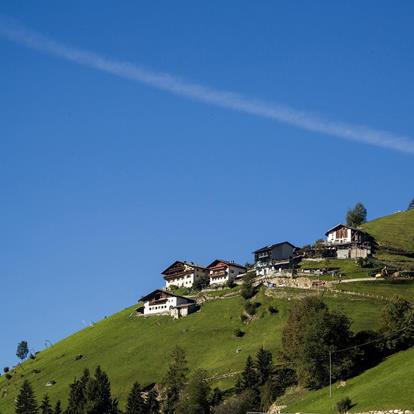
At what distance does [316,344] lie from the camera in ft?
424

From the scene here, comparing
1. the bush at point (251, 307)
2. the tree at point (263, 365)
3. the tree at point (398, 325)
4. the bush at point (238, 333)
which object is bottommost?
the tree at point (263, 365)

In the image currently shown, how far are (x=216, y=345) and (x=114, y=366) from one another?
21.2 metres

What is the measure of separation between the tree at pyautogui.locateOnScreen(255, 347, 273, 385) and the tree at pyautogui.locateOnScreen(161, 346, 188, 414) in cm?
1314

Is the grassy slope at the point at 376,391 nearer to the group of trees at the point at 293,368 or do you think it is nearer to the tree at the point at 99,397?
the group of trees at the point at 293,368

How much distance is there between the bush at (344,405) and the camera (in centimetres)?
10774

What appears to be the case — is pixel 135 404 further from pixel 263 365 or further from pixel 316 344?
pixel 316 344

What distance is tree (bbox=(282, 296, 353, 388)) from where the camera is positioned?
128250 mm

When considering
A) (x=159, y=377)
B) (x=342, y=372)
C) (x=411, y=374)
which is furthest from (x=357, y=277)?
(x=411, y=374)

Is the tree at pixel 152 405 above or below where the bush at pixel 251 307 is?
below

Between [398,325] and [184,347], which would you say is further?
[184,347]

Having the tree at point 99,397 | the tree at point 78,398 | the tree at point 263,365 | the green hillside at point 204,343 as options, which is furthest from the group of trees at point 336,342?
the tree at point 78,398

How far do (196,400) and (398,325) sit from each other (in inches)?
1257

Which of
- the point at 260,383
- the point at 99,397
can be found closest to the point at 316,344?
the point at 260,383

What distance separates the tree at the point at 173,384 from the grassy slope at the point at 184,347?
5.96m
